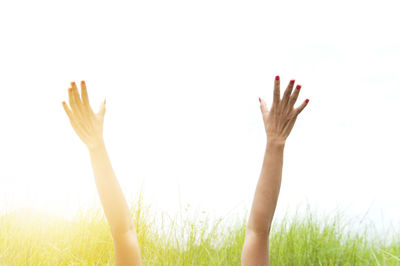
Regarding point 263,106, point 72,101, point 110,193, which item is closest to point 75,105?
point 72,101

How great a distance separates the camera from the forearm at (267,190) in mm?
3393

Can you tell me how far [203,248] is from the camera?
606 centimetres

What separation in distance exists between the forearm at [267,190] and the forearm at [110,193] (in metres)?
1.10

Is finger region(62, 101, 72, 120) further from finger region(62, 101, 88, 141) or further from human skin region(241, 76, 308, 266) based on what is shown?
human skin region(241, 76, 308, 266)

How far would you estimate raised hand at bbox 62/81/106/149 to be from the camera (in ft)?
11.5

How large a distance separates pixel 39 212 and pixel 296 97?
463cm

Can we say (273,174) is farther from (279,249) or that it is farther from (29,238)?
(29,238)

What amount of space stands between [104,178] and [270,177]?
139 centimetres

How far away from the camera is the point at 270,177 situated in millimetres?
3412

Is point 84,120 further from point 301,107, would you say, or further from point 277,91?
point 301,107

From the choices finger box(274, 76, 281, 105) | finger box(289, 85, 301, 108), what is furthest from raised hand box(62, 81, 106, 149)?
finger box(289, 85, 301, 108)

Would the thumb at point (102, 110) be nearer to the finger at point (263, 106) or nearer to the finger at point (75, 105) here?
the finger at point (75, 105)

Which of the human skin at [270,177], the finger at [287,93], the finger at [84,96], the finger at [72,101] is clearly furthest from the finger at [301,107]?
the finger at [72,101]

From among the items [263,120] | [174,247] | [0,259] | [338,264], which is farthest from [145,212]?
[263,120]
